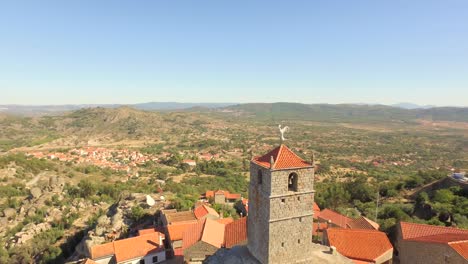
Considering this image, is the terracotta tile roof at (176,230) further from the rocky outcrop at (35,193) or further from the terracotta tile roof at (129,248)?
the rocky outcrop at (35,193)

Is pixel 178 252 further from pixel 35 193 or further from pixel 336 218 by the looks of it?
pixel 35 193

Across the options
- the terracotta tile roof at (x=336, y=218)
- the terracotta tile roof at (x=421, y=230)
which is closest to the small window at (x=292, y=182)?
the terracotta tile roof at (x=421, y=230)

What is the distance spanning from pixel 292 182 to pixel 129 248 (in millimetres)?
18046

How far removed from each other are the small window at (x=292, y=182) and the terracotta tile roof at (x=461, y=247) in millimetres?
9871

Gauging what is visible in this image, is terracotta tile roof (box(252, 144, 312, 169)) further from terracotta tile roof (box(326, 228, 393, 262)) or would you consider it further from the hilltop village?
terracotta tile roof (box(326, 228, 393, 262))

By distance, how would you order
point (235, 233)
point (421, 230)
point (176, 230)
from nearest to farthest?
1. point (421, 230)
2. point (235, 233)
3. point (176, 230)

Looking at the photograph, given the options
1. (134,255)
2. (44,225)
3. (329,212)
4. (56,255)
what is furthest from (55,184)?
(329,212)

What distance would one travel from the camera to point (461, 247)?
1568 cm

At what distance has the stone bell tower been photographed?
44.5 ft

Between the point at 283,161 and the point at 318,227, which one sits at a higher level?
the point at 283,161

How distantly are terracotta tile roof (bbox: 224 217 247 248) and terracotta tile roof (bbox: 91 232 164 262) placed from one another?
659 cm

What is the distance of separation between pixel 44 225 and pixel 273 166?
3790 centimetres

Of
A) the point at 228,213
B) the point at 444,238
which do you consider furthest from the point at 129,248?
the point at 444,238

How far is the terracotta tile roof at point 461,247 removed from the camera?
15303 mm
